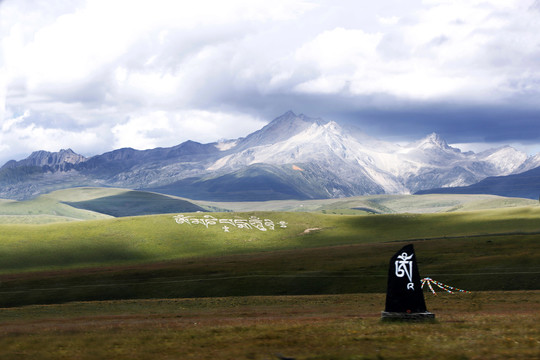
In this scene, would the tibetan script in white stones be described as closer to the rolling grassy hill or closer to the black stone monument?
the black stone monument

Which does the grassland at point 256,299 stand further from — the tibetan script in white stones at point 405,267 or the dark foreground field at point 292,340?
the tibetan script in white stones at point 405,267

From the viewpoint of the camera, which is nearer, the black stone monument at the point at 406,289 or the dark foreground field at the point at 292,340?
the dark foreground field at the point at 292,340

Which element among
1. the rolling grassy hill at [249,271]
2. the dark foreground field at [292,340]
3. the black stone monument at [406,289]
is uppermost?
the black stone monument at [406,289]

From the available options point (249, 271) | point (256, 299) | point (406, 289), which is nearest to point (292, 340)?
point (406, 289)

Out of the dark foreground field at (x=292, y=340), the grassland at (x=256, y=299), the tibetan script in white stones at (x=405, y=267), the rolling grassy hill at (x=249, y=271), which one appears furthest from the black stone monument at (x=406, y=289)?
the rolling grassy hill at (x=249, y=271)

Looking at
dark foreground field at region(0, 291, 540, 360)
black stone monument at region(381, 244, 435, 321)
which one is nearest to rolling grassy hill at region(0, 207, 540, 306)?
dark foreground field at region(0, 291, 540, 360)

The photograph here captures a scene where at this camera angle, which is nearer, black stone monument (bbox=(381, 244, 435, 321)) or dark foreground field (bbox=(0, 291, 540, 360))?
dark foreground field (bbox=(0, 291, 540, 360))

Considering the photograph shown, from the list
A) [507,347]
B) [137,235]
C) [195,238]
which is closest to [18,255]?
[137,235]

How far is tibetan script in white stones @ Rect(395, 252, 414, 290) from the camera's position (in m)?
37.7

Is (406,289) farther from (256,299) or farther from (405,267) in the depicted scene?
(256,299)

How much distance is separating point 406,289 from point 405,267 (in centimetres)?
154

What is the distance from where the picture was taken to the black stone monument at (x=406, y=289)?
3766 cm

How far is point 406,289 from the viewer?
37906mm

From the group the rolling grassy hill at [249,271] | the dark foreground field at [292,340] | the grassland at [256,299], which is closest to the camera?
the dark foreground field at [292,340]
